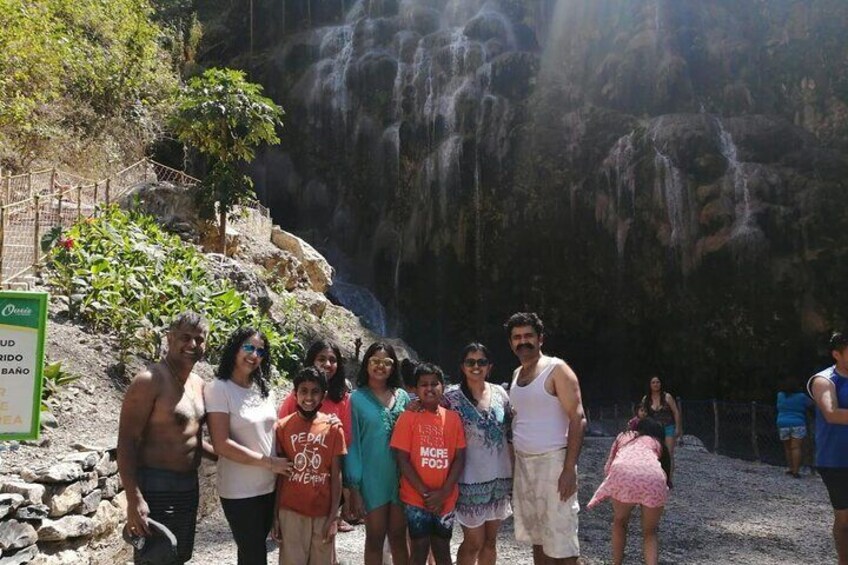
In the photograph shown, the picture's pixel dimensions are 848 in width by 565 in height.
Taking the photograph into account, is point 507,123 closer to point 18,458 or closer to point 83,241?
point 83,241

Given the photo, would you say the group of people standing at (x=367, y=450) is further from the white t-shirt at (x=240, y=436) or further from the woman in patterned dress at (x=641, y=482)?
the woman in patterned dress at (x=641, y=482)

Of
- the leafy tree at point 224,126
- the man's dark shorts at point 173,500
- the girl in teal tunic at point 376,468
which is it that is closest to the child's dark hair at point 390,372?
the girl in teal tunic at point 376,468

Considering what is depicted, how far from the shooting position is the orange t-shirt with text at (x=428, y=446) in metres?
3.79

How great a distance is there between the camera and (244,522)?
352 centimetres

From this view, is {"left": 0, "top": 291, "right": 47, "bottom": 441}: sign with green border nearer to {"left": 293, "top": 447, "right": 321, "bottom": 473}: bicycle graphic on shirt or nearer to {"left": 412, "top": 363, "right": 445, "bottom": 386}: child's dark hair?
{"left": 293, "top": 447, "right": 321, "bottom": 473}: bicycle graphic on shirt

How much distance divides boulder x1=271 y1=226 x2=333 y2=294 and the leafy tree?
2.51 m

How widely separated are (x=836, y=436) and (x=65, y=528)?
4851 mm

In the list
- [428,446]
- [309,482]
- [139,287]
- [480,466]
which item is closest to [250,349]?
[309,482]

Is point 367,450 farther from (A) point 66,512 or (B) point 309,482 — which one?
(A) point 66,512

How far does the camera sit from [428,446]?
378 cm

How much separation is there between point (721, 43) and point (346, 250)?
13.5 metres

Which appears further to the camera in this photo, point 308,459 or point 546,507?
point 546,507

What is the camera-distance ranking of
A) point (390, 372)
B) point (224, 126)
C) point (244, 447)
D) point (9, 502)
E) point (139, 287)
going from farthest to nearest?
1. point (224, 126)
2. point (139, 287)
3. point (390, 372)
4. point (9, 502)
5. point (244, 447)

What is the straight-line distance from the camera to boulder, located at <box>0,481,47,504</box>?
3873 millimetres
